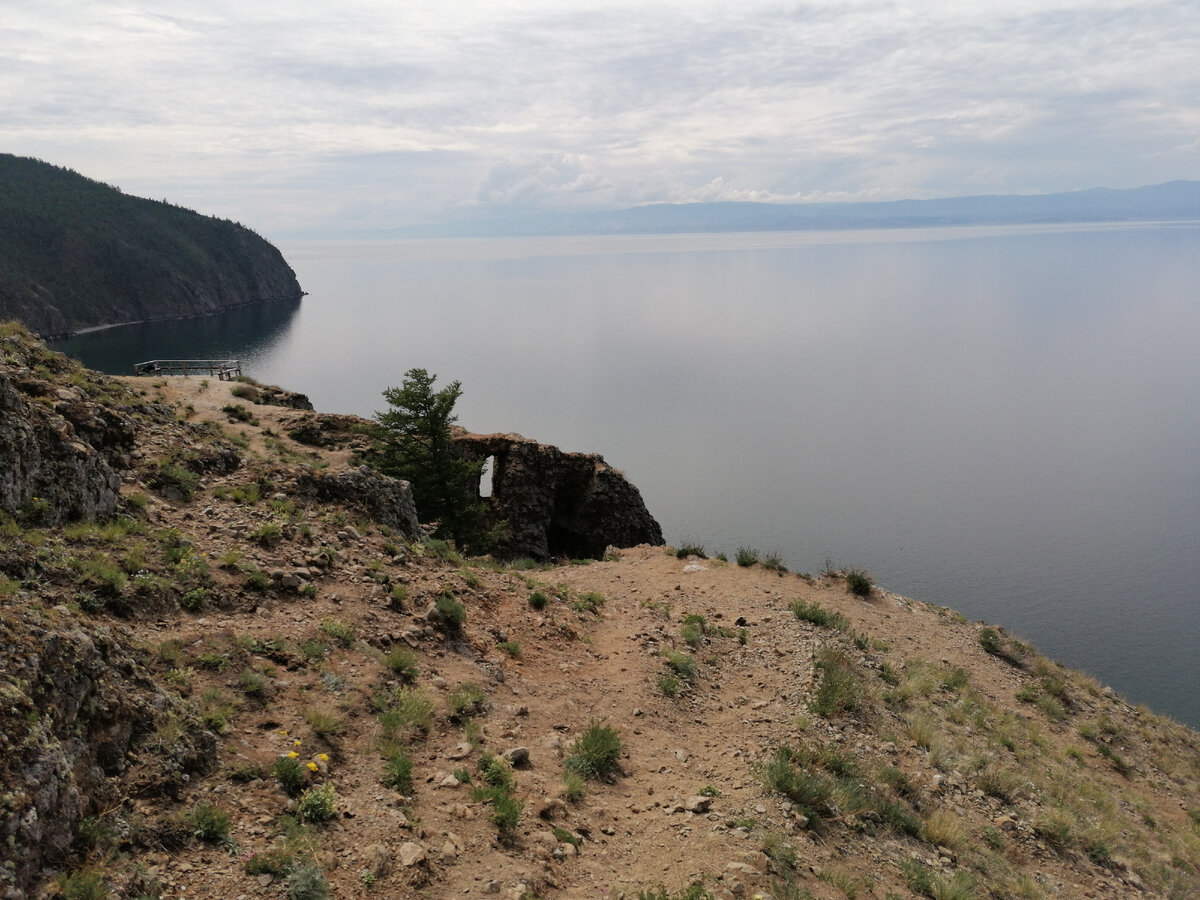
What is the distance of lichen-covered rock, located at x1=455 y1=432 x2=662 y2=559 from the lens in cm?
2819

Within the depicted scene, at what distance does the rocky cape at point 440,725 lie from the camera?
6441mm

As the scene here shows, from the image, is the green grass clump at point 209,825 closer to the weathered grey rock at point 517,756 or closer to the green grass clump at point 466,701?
the weathered grey rock at point 517,756

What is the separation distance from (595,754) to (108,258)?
152 meters

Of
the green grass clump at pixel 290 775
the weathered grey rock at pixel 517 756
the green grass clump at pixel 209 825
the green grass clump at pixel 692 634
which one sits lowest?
the green grass clump at pixel 692 634

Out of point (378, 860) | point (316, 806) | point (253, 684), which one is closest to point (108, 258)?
point (253, 684)

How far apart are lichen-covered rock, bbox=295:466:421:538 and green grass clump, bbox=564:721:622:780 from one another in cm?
813

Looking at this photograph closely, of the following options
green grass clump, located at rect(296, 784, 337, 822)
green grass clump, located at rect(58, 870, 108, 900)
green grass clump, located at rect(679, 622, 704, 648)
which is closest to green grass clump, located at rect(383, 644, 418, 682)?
green grass clump, located at rect(296, 784, 337, 822)

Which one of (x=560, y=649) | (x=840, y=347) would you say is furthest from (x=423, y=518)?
(x=840, y=347)

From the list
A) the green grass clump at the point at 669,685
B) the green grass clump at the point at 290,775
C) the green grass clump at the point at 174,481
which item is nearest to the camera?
the green grass clump at the point at 290,775

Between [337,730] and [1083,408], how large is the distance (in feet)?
214

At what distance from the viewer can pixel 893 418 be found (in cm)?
5825

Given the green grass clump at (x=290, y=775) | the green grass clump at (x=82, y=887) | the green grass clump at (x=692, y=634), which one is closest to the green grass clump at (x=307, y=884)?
the green grass clump at (x=290, y=775)

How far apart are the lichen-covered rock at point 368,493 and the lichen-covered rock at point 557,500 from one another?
9.47 meters

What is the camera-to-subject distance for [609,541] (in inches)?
1166
